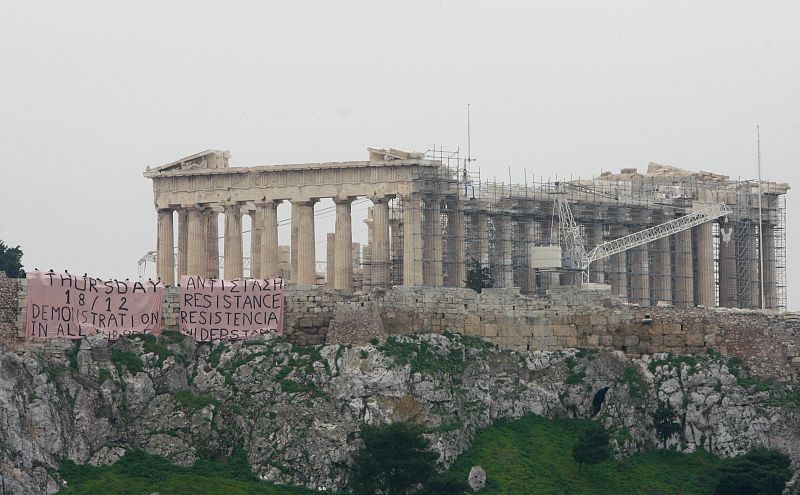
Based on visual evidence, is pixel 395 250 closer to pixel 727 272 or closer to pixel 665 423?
pixel 727 272

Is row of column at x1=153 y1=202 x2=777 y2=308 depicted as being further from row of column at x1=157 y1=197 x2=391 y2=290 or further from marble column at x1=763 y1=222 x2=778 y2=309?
marble column at x1=763 y1=222 x2=778 y2=309

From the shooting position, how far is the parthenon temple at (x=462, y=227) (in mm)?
125000

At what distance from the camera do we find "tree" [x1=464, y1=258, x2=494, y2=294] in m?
127

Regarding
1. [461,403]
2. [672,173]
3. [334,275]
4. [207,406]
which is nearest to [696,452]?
[461,403]

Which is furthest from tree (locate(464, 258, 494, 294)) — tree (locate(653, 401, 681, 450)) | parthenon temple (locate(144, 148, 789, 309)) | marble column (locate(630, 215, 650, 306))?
tree (locate(653, 401, 681, 450))

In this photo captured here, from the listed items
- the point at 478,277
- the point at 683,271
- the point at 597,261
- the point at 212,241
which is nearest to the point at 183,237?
the point at 212,241

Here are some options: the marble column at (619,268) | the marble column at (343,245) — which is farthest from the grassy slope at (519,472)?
the marble column at (619,268)

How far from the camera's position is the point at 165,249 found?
12862 centimetres

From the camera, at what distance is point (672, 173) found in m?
146

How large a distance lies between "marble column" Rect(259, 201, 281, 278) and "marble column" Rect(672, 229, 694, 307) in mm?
30618

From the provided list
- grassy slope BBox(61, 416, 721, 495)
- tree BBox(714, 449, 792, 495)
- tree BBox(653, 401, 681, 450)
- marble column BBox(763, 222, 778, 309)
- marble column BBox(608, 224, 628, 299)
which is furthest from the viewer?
marble column BBox(763, 222, 778, 309)

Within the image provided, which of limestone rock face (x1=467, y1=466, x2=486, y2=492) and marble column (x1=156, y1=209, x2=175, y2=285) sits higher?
marble column (x1=156, y1=209, x2=175, y2=285)

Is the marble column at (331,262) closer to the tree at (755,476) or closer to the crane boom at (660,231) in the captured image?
the crane boom at (660,231)

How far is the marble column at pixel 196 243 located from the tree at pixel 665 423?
3750cm
